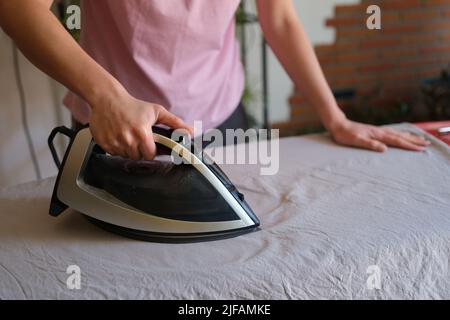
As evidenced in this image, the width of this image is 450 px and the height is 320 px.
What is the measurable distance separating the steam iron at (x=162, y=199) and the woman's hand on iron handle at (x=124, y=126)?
2cm

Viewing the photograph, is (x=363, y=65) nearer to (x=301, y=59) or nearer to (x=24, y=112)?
(x=301, y=59)

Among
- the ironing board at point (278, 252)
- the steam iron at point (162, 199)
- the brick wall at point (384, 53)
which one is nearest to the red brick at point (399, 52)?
the brick wall at point (384, 53)

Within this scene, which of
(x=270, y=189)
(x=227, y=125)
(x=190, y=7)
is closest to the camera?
(x=270, y=189)

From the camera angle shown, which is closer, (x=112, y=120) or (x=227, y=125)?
(x=112, y=120)

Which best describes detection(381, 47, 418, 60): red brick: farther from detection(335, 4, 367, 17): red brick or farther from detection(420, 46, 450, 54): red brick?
detection(335, 4, 367, 17): red brick

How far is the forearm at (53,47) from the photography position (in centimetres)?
76

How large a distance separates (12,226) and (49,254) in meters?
0.14

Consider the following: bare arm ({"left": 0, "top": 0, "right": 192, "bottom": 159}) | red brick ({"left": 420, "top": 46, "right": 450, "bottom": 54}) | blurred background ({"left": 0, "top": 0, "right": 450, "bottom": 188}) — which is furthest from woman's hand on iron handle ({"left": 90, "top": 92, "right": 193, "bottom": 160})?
red brick ({"left": 420, "top": 46, "right": 450, "bottom": 54})

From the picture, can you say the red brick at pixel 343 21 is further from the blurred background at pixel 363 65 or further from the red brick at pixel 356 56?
the red brick at pixel 356 56

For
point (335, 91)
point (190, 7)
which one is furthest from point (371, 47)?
point (190, 7)

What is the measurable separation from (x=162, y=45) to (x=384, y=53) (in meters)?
2.09
